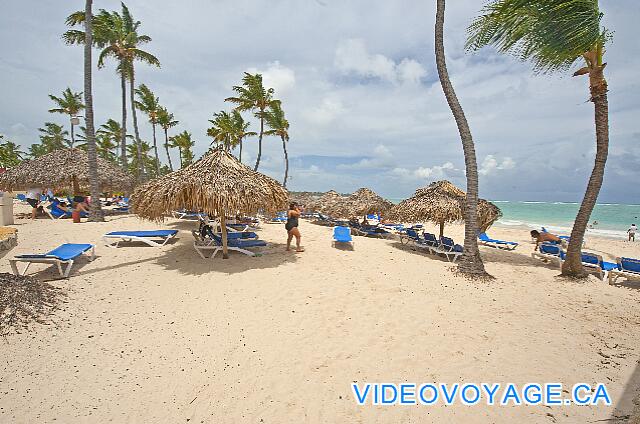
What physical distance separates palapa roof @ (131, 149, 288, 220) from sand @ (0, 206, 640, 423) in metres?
1.56

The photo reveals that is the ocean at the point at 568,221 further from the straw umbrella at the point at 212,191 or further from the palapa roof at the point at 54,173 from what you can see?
the palapa roof at the point at 54,173

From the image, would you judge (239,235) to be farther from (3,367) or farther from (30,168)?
(30,168)

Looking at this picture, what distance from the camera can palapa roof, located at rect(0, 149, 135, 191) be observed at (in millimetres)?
15539

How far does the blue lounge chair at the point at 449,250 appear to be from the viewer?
1033cm

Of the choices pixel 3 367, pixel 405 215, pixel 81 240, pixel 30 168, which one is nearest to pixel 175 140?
pixel 30 168

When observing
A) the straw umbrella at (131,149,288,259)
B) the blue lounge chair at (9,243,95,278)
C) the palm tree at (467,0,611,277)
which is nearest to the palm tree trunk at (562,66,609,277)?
the palm tree at (467,0,611,277)

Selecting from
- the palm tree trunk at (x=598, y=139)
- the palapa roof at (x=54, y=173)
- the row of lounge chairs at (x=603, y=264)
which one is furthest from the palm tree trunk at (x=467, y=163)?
the palapa roof at (x=54, y=173)

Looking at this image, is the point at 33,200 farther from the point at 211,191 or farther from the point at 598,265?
the point at 598,265

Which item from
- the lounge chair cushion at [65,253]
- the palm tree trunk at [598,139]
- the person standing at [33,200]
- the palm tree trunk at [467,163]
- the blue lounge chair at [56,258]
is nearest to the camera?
the blue lounge chair at [56,258]

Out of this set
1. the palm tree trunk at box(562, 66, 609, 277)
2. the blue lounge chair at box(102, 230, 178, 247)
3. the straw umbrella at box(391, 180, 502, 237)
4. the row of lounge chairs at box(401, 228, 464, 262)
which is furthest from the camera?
the straw umbrella at box(391, 180, 502, 237)

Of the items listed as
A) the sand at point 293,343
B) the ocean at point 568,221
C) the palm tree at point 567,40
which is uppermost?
the palm tree at point 567,40

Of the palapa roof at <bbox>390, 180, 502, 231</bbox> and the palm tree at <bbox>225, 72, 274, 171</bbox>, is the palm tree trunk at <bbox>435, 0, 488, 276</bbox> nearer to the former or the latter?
the palapa roof at <bbox>390, 180, 502, 231</bbox>

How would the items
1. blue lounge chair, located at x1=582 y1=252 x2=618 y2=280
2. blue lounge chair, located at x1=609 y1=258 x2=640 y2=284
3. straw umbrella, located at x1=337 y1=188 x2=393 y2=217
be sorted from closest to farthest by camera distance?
blue lounge chair, located at x1=609 y1=258 x2=640 y2=284 → blue lounge chair, located at x1=582 y1=252 x2=618 y2=280 → straw umbrella, located at x1=337 y1=188 x2=393 y2=217

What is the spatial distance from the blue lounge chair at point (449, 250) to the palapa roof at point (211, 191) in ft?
20.6
